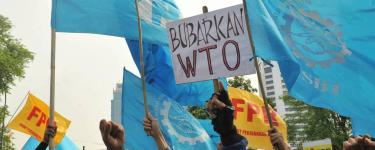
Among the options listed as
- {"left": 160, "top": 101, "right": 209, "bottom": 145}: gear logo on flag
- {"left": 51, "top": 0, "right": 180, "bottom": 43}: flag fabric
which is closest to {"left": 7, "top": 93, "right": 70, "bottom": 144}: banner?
{"left": 160, "top": 101, "right": 209, "bottom": 145}: gear logo on flag

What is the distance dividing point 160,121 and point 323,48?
294 cm

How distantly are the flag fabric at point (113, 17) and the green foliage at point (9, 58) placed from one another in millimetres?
17388

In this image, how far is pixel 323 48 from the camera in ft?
16.2

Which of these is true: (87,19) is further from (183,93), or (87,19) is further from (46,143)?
(46,143)

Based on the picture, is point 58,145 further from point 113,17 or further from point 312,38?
point 312,38

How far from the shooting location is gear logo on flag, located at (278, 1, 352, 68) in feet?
16.1

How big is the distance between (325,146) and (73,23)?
10244 millimetres

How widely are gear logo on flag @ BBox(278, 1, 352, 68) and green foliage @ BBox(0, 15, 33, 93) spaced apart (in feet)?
64.5

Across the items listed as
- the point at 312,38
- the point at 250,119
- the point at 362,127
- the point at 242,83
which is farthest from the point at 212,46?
the point at 242,83

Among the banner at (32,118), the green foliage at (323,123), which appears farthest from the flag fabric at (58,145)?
the green foliage at (323,123)

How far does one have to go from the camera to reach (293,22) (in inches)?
201

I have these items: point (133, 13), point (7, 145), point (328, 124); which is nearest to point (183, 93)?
point (133, 13)

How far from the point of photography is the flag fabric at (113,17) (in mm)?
5809

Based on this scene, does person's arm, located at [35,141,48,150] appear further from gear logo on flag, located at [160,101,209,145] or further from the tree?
the tree
